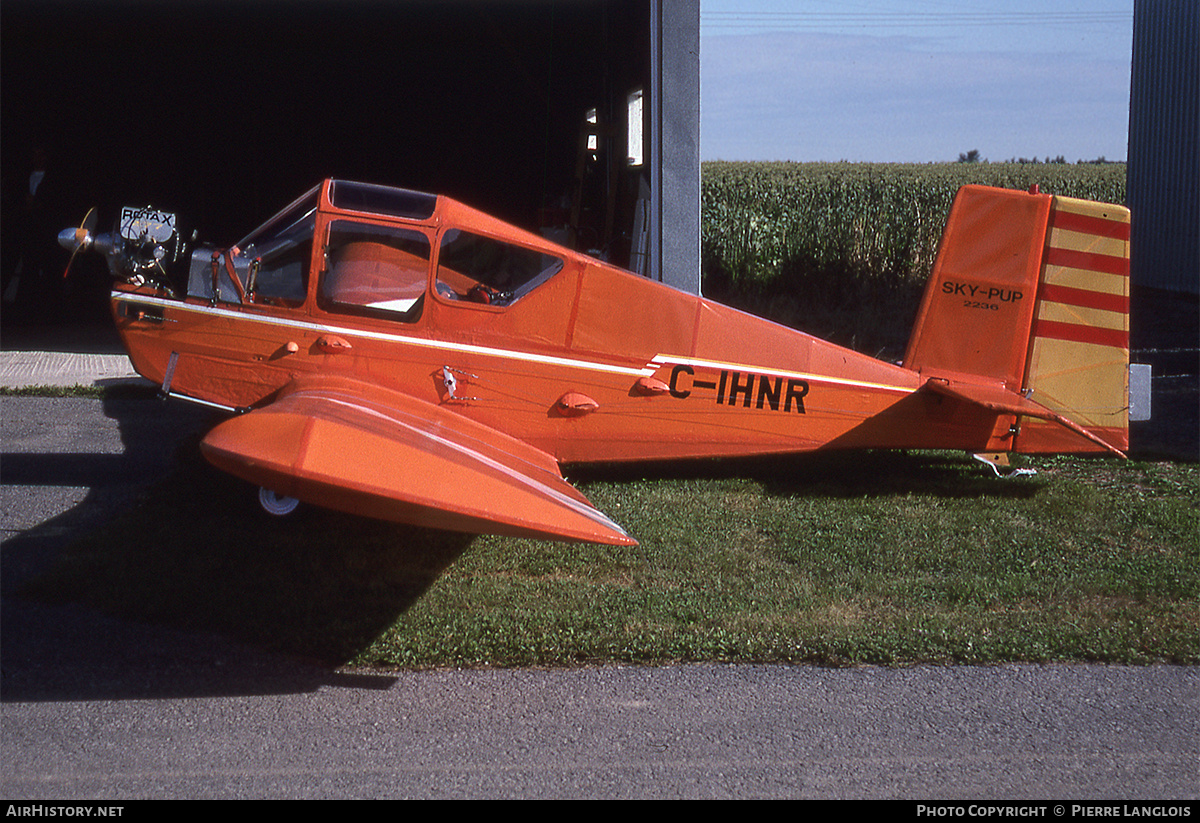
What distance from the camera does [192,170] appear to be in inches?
716

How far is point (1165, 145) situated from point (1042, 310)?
13.7 meters

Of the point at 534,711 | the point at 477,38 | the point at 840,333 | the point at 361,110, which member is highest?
the point at 477,38

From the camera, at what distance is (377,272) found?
18.6 feet

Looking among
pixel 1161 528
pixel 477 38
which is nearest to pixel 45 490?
pixel 1161 528

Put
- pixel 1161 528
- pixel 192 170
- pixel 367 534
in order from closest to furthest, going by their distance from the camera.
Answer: pixel 367 534, pixel 1161 528, pixel 192 170

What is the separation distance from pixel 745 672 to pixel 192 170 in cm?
1733

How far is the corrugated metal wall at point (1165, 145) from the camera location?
1638 cm

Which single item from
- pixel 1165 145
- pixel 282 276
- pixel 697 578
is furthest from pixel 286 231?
pixel 1165 145

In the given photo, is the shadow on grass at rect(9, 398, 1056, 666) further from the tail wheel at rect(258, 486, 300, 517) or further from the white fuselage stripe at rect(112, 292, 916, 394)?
the white fuselage stripe at rect(112, 292, 916, 394)

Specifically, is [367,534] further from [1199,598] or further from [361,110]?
[361,110]

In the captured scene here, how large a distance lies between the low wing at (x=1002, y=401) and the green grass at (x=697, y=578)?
0.63 meters

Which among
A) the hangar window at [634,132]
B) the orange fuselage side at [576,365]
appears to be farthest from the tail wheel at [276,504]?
the hangar window at [634,132]

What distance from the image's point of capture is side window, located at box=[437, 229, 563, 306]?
574 cm

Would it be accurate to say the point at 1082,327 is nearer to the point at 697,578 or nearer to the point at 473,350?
the point at 697,578
